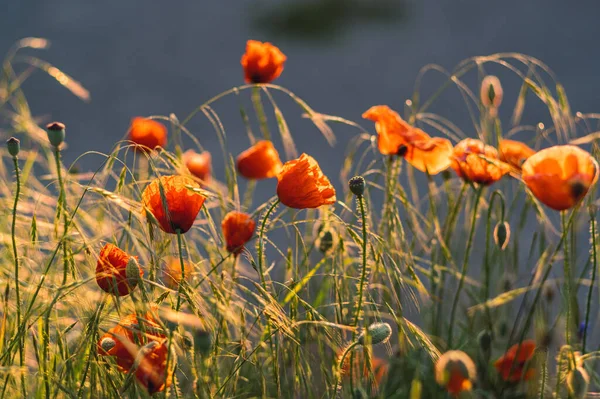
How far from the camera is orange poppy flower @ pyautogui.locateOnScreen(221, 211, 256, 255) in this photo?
0.94 m

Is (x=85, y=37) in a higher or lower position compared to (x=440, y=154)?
higher

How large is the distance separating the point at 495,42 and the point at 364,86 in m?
0.54

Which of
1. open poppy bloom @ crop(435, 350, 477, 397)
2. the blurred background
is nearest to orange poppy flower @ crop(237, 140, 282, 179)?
open poppy bloom @ crop(435, 350, 477, 397)

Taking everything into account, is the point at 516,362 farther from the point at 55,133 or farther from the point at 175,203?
the point at 55,133

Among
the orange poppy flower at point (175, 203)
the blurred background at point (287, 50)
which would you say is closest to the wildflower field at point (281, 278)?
the orange poppy flower at point (175, 203)

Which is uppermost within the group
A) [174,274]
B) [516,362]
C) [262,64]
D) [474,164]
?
[262,64]

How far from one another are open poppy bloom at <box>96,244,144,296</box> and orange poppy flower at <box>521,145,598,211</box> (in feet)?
1.25

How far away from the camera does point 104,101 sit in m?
3.02

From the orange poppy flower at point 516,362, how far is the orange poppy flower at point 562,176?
26 centimetres

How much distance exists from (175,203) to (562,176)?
362 mm

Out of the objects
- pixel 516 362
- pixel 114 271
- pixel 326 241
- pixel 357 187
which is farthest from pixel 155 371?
pixel 516 362

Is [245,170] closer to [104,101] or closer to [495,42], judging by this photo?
[104,101]

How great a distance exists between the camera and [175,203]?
798 mm

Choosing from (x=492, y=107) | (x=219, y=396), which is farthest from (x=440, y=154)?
(x=219, y=396)
